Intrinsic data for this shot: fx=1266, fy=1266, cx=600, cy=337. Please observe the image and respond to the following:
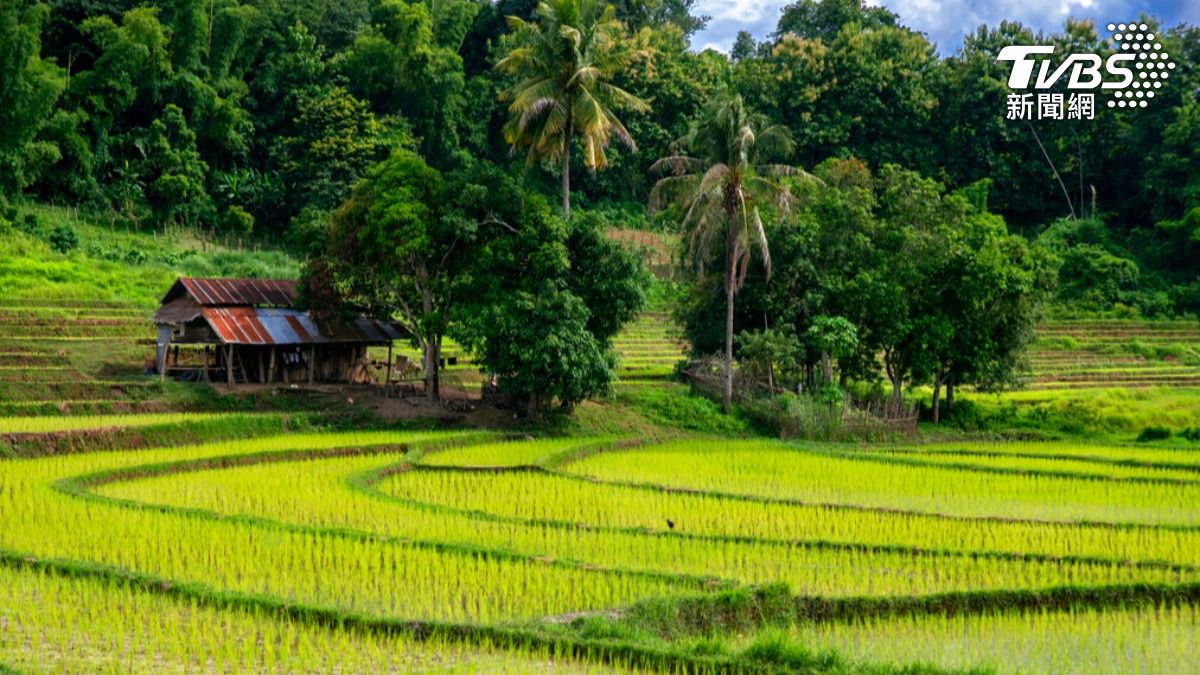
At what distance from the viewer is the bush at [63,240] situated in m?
35.7

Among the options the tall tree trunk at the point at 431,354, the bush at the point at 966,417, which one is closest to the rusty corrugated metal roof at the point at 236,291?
the tall tree trunk at the point at 431,354

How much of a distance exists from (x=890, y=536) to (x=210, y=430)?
510 inches

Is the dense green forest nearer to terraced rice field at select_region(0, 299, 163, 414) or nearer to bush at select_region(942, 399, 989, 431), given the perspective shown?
bush at select_region(942, 399, 989, 431)

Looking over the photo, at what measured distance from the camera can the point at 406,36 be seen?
50250 mm

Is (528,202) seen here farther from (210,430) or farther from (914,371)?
(914,371)

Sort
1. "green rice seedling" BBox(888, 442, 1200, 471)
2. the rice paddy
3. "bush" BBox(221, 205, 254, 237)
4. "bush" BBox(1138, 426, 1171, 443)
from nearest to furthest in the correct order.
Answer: the rice paddy < "green rice seedling" BBox(888, 442, 1200, 471) < "bush" BBox(1138, 426, 1171, 443) < "bush" BBox(221, 205, 254, 237)

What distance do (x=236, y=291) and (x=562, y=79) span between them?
857cm

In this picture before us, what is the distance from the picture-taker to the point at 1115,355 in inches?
1606

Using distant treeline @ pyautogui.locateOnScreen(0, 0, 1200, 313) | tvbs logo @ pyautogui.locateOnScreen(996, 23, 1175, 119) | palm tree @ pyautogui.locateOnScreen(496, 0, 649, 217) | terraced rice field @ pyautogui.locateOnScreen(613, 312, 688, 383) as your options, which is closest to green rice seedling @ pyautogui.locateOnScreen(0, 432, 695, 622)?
palm tree @ pyautogui.locateOnScreen(496, 0, 649, 217)

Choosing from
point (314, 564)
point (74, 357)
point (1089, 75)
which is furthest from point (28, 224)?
point (1089, 75)

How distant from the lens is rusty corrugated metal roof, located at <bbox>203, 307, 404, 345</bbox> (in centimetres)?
2631

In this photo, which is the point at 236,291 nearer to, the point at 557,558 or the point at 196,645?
the point at 557,558

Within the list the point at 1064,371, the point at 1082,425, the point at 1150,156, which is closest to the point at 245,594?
the point at 1082,425

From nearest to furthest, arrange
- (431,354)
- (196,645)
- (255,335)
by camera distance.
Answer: (196,645) < (255,335) < (431,354)
